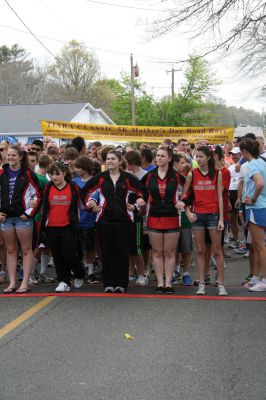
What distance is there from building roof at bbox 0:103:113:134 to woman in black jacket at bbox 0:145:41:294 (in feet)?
95.3

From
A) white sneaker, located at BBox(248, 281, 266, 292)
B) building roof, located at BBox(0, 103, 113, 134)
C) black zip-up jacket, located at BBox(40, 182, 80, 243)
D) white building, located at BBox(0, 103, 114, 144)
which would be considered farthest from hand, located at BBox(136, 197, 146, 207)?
building roof, located at BBox(0, 103, 113, 134)

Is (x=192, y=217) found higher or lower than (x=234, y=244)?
higher

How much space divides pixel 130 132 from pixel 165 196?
11601 mm

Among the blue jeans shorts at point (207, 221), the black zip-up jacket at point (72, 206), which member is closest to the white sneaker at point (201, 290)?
the blue jeans shorts at point (207, 221)

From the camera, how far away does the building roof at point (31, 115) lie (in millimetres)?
36906

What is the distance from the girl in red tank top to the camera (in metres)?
7.36

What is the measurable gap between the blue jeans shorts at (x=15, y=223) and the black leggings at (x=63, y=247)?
275mm

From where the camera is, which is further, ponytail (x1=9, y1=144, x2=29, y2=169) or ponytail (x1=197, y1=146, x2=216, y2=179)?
ponytail (x1=9, y1=144, x2=29, y2=169)

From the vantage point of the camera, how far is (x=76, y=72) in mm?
70062

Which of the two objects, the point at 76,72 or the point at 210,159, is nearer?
the point at 210,159

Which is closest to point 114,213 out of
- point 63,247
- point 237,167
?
point 63,247

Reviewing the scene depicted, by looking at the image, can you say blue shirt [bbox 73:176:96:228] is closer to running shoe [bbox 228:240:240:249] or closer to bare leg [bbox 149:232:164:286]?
bare leg [bbox 149:232:164:286]

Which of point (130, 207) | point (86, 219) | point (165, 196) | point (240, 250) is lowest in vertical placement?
point (240, 250)

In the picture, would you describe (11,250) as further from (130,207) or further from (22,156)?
(130,207)
